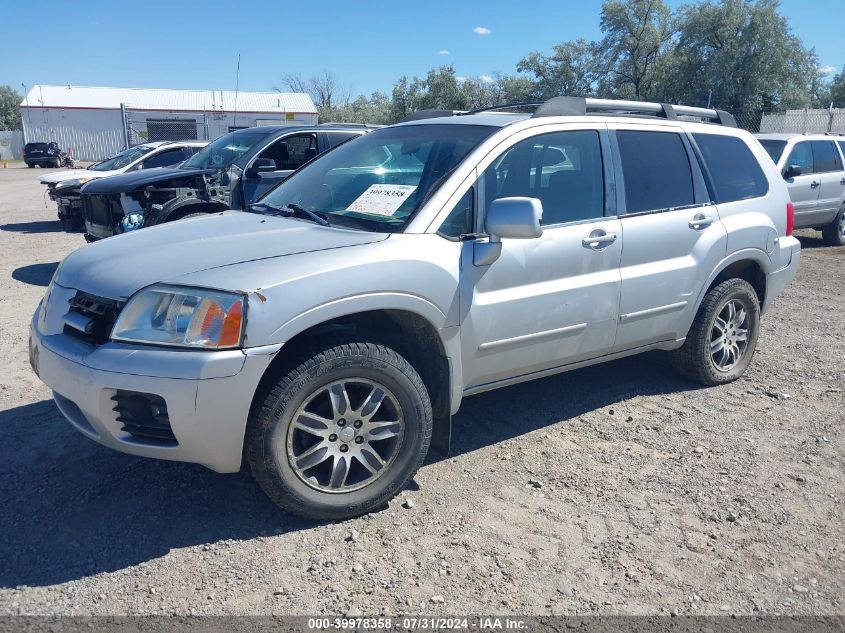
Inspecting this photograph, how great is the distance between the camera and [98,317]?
3.16m

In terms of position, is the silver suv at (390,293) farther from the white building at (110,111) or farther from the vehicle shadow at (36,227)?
the white building at (110,111)

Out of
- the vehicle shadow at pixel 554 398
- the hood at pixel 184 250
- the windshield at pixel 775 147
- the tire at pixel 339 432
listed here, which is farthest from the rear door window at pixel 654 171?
the windshield at pixel 775 147

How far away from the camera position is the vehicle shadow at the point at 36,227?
1324 cm

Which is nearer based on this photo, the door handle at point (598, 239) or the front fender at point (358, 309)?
the front fender at point (358, 309)

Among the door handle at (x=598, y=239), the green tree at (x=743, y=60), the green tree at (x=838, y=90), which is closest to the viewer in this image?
the door handle at (x=598, y=239)

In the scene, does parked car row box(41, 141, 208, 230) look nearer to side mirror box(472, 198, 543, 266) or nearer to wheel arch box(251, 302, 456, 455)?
wheel arch box(251, 302, 456, 455)

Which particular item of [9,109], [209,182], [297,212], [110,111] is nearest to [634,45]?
[110,111]

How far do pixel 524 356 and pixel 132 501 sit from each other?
2.13 meters

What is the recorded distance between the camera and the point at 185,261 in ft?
10.4

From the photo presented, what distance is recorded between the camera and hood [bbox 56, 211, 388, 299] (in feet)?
10.3

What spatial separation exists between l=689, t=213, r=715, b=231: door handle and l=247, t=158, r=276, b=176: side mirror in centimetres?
485

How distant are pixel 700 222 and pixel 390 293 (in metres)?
2.45

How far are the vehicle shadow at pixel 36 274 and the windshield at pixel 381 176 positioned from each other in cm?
529

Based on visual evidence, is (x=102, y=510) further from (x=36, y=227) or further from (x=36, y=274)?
(x=36, y=227)
